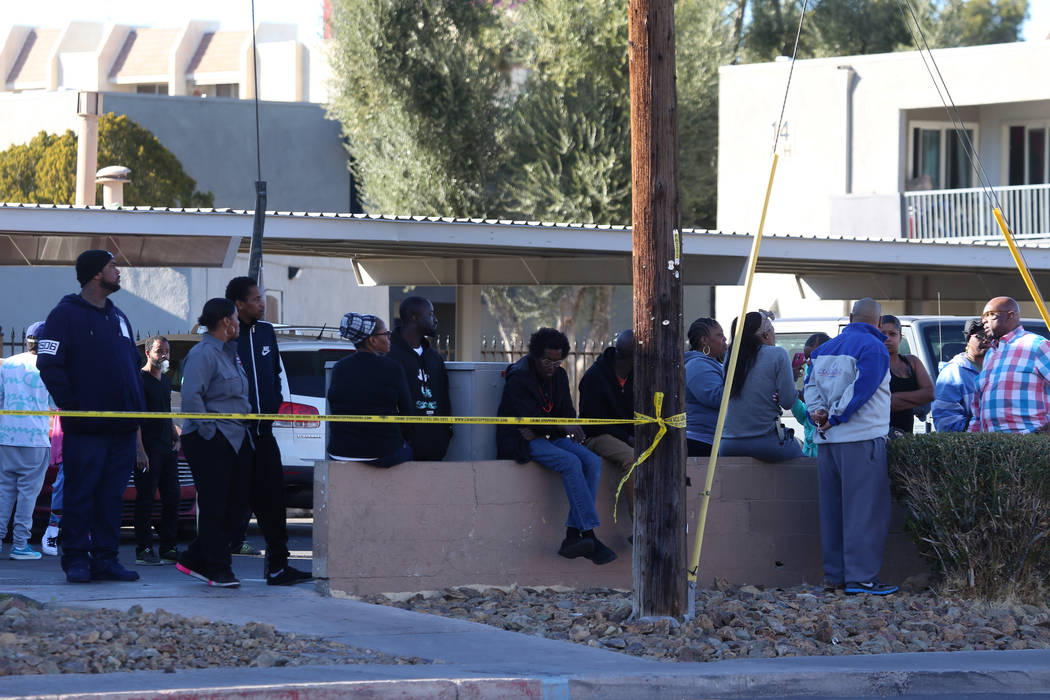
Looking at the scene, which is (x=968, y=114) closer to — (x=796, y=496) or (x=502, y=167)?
(x=502, y=167)

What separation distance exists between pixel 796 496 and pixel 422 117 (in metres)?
27.1

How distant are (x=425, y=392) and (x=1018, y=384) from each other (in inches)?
156

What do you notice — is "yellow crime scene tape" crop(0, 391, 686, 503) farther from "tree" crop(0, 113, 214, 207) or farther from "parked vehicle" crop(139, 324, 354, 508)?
"tree" crop(0, 113, 214, 207)

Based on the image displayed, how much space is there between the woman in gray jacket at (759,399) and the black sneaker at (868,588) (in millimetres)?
1017

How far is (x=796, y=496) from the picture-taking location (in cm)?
1034

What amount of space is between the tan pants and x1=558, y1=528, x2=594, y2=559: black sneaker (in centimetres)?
47

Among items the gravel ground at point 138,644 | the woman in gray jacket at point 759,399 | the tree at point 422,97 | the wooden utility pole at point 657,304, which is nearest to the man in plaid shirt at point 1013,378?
the woman in gray jacket at point 759,399

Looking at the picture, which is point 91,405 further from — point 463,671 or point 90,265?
point 463,671

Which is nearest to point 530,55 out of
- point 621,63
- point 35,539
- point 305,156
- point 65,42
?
point 621,63

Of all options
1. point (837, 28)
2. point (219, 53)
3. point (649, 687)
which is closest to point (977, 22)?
point (837, 28)

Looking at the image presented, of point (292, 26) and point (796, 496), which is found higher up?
point (292, 26)

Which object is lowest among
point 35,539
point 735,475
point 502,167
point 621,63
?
point 35,539

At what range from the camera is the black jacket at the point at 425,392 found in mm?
9438

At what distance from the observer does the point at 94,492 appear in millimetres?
8992
